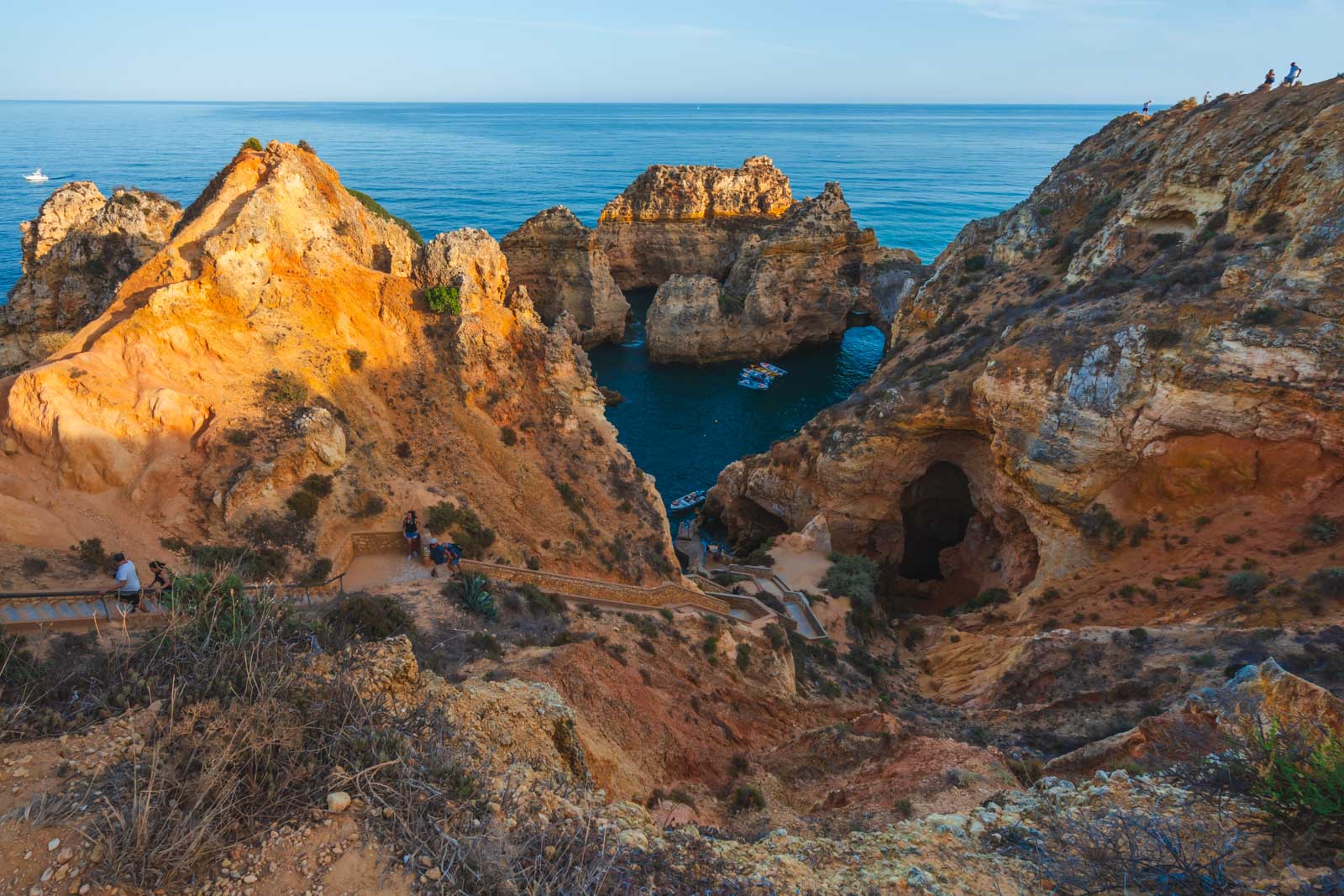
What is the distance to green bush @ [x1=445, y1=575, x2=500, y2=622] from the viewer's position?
18.6m

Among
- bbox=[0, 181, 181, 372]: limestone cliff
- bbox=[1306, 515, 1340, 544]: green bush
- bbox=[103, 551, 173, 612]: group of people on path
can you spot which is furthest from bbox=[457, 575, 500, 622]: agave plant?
bbox=[0, 181, 181, 372]: limestone cliff

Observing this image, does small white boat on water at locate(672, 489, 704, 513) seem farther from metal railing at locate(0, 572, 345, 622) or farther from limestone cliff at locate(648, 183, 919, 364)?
metal railing at locate(0, 572, 345, 622)

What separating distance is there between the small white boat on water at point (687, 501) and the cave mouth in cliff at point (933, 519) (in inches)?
510

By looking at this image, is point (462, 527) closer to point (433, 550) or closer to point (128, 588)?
point (433, 550)

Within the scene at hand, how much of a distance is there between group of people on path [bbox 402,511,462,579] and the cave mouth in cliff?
92.2ft

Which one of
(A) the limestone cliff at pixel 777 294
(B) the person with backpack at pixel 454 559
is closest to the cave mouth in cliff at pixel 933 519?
(B) the person with backpack at pixel 454 559

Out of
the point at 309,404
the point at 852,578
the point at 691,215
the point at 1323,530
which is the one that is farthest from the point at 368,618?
the point at 691,215

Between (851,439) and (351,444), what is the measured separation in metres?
24.3

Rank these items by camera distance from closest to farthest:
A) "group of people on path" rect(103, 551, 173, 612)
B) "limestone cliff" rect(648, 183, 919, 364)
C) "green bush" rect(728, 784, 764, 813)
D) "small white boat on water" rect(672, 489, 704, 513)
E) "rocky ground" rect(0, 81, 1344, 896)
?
"rocky ground" rect(0, 81, 1344, 896)
"green bush" rect(728, 784, 764, 813)
"group of people on path" rect(103, 551, 173, 612)
"small white boat on water" rect(672, 489, 704, 513)
"limestone cliff" rect(648, 183, 919, 364)

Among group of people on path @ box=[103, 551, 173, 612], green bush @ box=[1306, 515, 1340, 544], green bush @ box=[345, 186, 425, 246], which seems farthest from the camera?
green bush @ box=[345, 186, 425, 246]

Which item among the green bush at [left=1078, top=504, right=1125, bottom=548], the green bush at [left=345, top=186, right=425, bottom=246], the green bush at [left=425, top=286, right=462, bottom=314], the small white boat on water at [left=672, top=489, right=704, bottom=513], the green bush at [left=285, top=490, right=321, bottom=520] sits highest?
the green bush at [left=345, top=186, right=425, bottom=246]

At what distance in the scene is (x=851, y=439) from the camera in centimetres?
3609

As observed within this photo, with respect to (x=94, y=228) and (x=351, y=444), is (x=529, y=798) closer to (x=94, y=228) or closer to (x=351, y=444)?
(x=351, y=444)

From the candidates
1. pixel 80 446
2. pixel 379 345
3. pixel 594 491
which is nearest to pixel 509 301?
pixel 379 345
